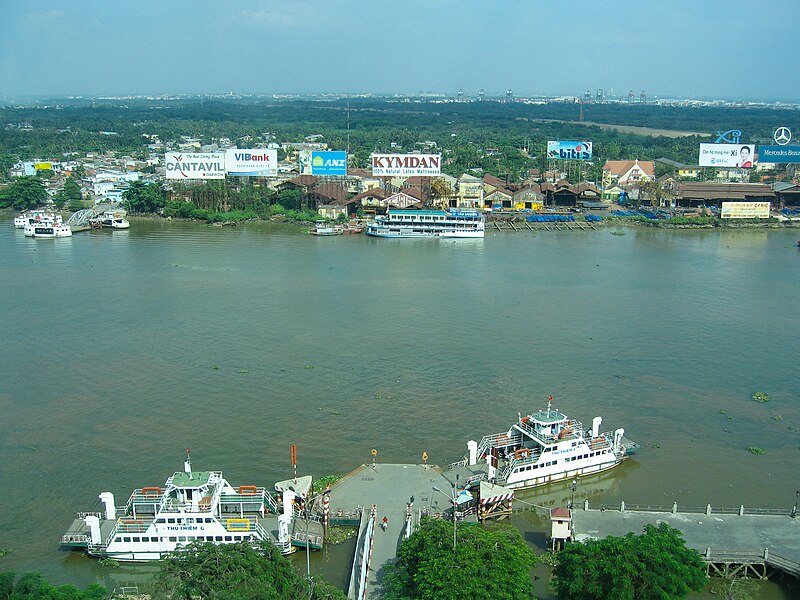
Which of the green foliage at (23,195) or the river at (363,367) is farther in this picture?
the green foliage at (23,195)

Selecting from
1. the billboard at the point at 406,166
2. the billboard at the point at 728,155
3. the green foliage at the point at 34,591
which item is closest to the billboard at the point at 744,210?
the billboard at the point at 728,155

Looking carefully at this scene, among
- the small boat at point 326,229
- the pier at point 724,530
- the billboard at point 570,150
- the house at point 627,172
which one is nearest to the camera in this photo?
the pier at point 724,530

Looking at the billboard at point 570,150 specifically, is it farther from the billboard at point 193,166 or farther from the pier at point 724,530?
the pier at point 724,530

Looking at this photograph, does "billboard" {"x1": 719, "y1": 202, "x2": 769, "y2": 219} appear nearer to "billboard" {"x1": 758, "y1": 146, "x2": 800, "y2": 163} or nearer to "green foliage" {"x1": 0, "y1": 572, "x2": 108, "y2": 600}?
"billboard" {"x1": 758, "y1": 146, "x2": 800, "y2": 163}

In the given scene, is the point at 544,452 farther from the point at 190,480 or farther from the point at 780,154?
the point at 780,154

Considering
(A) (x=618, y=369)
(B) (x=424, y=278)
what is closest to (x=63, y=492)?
(A) (x=618, y=369)

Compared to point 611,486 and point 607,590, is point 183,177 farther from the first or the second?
point 607,590
